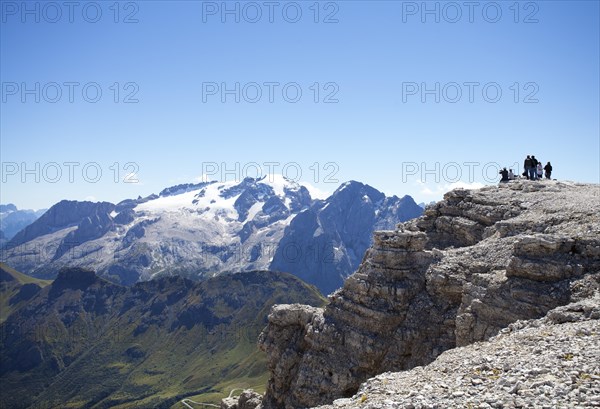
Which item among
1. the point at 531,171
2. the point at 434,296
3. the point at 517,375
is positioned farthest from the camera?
the point at 531,171

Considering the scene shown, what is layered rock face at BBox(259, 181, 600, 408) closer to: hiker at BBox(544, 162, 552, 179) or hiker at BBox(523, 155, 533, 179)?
hiker at BBox(523, 155, 533, 179)

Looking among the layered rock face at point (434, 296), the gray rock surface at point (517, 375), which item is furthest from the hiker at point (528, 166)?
the gray rock surface at point (517, 375)

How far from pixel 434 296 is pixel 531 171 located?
36.3m

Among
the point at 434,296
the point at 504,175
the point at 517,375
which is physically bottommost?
the point at 434,296

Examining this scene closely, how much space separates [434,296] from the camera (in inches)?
1797

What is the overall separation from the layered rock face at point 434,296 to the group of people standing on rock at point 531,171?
1381 centimetres

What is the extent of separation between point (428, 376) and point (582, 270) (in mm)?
18786

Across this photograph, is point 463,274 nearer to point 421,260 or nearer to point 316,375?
point 421,260

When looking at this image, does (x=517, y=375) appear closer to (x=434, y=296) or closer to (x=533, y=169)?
(x=434, y=296)

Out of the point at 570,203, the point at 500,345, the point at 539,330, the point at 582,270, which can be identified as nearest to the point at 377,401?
the point at 500,345

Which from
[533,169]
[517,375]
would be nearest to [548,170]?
[533,169]

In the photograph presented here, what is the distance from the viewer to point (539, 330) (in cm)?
2748

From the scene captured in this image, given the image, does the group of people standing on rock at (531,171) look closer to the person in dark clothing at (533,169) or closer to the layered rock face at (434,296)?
the person in dark clothing at (533,169)

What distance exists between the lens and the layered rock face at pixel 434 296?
3706 cm
